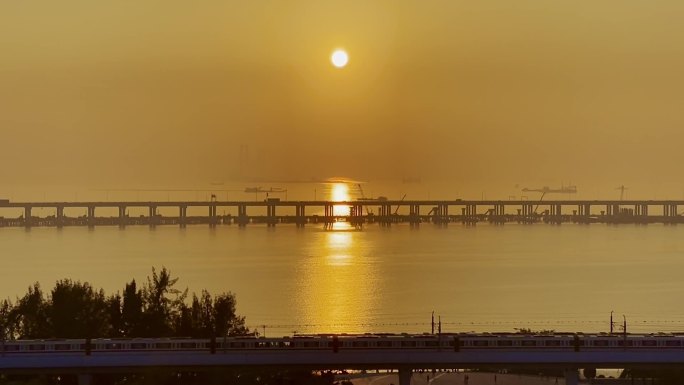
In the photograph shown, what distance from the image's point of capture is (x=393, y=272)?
8000cm

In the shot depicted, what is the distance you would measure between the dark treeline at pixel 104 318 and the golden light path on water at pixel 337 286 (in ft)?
44.0

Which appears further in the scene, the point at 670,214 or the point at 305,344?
the point at 670,214

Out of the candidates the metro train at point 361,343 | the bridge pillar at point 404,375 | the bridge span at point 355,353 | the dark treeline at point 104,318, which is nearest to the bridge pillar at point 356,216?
the dark treeline at point 104,318

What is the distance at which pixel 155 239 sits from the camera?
117 meters

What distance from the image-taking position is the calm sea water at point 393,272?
5441 centimetres

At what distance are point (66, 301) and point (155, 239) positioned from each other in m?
84.3

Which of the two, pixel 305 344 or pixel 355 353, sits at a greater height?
pixel 305 344

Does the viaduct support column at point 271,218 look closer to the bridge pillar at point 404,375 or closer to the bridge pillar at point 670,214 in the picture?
the bridge pillar at point 670,214

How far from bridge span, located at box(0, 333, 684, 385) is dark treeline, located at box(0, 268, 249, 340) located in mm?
2998

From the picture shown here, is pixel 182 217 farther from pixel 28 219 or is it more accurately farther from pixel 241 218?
pixel 28 219

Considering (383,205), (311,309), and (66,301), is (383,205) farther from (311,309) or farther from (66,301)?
(66,301)

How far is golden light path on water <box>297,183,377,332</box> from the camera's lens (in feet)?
175

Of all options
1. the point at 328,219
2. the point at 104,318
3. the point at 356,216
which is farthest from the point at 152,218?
the point at 104,318

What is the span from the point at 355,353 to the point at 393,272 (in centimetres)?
5056
